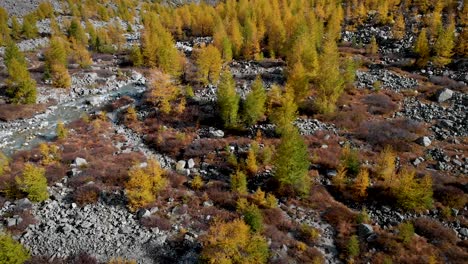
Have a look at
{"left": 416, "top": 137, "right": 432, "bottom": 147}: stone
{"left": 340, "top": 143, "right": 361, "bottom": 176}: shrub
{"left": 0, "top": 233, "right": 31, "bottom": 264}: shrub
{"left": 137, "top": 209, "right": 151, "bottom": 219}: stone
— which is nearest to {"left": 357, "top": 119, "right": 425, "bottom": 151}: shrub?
{"left": 416, "top": 137, "right": 432, "bottom": 147}: stone

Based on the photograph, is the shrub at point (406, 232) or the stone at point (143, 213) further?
the stone at point (143, 213)

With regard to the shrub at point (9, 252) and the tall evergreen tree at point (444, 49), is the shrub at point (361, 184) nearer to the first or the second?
the shrub at point (9, 252)

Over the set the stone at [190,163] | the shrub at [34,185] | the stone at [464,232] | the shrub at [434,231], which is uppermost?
the shrub at [34,185]

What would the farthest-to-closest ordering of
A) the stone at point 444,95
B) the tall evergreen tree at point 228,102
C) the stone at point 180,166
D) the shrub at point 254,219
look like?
the stone at point 444,95
the tall evergreen tree at point 228,102
the stone at point 180,166
the shrub at point 254,219

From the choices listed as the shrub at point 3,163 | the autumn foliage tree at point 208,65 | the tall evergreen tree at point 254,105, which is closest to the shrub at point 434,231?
the tall evergreen tree at point 254,105

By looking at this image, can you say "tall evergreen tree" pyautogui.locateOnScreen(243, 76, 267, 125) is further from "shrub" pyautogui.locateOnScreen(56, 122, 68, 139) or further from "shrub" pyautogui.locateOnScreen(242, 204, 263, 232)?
"shrub" pyautogui.locateOnScreen(56, 122, 68, 139)

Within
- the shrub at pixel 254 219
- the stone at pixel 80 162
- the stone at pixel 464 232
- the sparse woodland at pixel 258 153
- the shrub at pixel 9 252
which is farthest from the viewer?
the stone at pixel 80 162

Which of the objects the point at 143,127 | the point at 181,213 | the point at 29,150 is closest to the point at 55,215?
the point at 181,213

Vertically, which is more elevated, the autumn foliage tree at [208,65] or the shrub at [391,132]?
the autumn foliage tree at [208,65]
